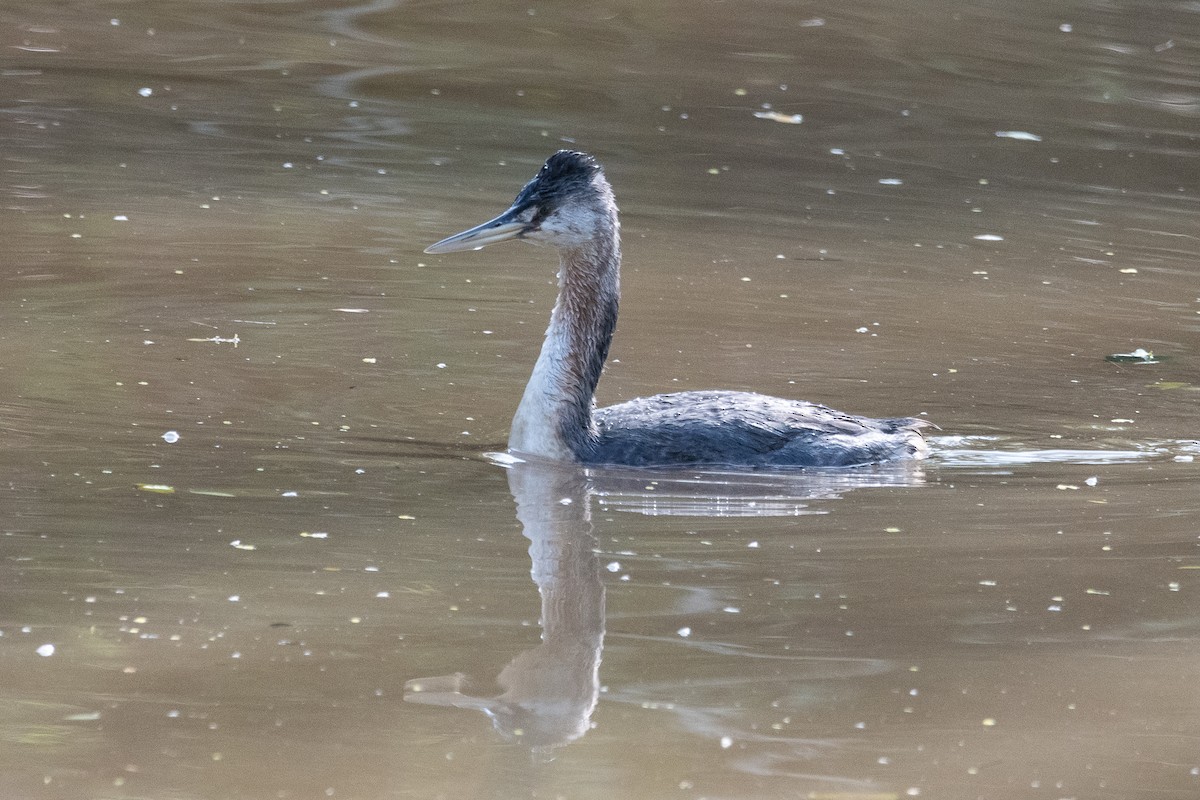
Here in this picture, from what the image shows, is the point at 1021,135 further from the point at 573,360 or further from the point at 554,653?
the point at 554,653

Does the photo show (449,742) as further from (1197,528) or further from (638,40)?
(638,40)

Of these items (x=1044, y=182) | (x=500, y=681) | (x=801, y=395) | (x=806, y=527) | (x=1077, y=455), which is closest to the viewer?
(x=500, y=681)

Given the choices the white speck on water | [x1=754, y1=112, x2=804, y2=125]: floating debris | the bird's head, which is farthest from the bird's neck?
the white speck on water

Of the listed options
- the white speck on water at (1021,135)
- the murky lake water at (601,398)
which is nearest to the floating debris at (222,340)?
the murky lake water at (601,398)

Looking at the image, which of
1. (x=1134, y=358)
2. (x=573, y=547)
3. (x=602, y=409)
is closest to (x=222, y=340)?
(x=602, y=409)

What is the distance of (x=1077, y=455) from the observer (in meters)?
9.02

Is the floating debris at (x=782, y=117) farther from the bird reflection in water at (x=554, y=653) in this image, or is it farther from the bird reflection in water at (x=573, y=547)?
the bird reflection in water at (x=554, y=653)

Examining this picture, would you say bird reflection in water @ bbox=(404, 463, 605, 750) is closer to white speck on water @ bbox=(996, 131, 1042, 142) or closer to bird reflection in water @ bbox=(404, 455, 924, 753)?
bird reflection in water @ bbox=(404, 455, 924, 753)

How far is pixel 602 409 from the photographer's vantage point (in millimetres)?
9195

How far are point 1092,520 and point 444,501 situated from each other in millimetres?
2636

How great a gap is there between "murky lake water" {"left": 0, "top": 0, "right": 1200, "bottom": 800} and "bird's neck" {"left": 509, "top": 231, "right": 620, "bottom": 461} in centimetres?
25

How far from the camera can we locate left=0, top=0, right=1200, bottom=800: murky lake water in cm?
569

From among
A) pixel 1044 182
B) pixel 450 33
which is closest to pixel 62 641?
pixel 1044 182

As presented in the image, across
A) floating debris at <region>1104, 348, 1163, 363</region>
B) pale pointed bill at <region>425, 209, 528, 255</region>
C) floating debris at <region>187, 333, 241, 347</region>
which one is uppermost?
pale pointed bill at <region>425, 209, 528, 255</region>
